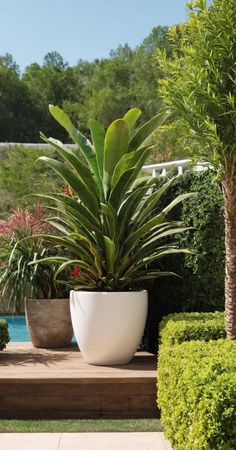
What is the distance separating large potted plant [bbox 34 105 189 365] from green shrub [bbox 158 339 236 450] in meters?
1.33

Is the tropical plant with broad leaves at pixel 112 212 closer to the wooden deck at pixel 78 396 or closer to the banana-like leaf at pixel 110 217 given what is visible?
the banana-like leaf at pixel 110 217

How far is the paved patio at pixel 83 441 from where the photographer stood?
169 inches

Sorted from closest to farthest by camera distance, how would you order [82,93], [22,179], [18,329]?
[18,329] < [22,179] < [82,93]

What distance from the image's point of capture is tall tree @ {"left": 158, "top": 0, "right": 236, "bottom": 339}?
4.53 metres

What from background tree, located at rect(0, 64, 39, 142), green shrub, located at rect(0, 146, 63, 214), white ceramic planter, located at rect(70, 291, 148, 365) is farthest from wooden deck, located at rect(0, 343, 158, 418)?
background tree, located at rect(0, 64, 39, 142)

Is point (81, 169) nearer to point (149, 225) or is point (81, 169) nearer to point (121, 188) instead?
point (121, 188)

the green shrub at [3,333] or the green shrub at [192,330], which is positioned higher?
the green shrub at [192,330]

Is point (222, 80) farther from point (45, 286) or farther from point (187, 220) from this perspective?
point (45, 286)

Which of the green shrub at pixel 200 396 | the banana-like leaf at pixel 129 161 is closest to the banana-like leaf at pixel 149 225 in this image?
the banana-like leaf at pixel 129 161

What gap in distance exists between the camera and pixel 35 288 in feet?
A: 23.1

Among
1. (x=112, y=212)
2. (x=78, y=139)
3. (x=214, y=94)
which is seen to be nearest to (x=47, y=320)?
(x=112, y=212)

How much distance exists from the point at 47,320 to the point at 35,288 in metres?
0.34

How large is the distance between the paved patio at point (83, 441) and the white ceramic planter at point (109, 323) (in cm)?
126

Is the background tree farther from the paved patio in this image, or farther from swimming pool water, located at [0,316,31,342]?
the paved patio
